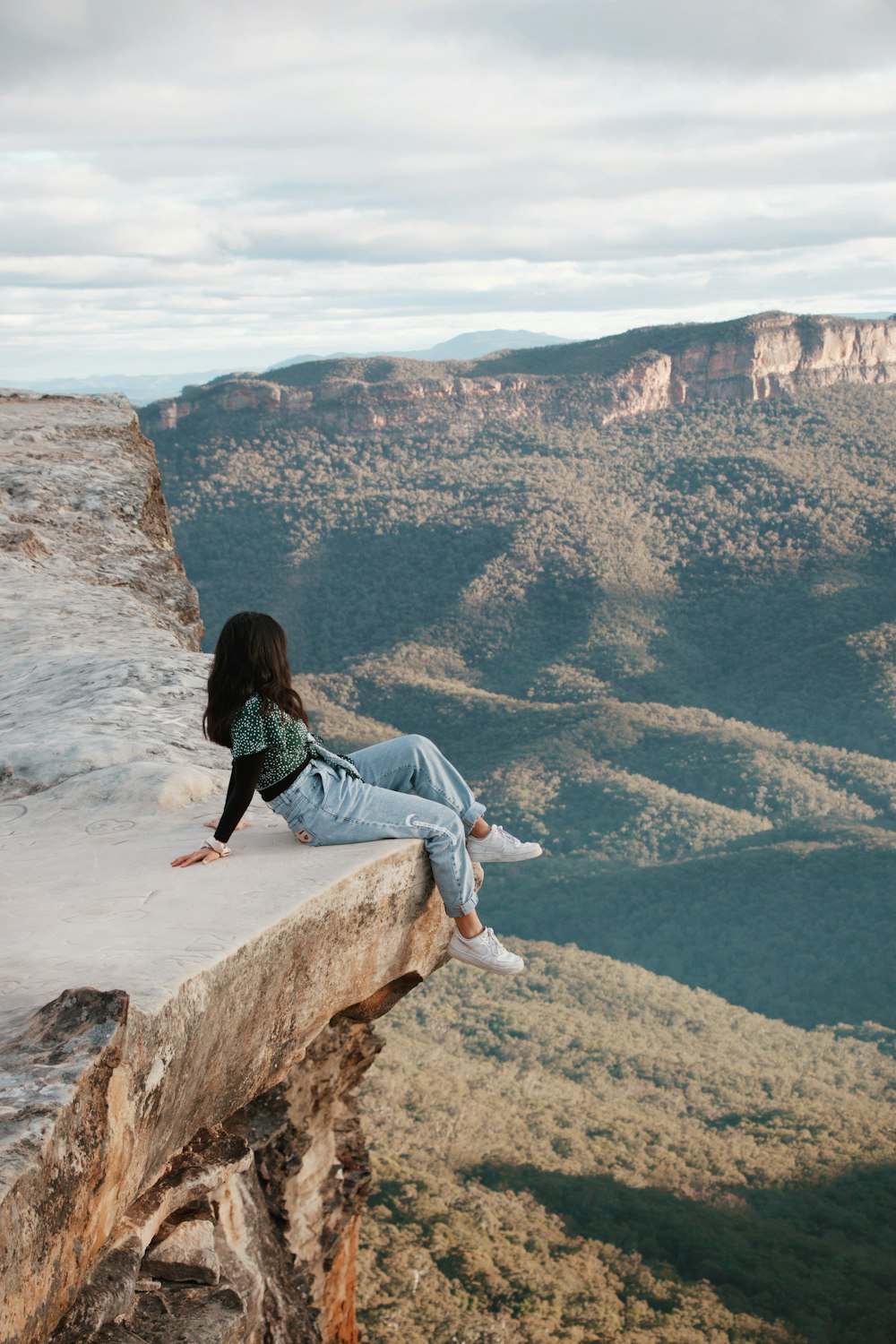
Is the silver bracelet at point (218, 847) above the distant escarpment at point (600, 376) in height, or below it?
below

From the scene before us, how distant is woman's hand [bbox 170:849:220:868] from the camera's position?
168 inches

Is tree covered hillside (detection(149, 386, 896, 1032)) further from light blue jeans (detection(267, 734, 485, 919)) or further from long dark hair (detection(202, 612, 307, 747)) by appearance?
long dark hair (detection(202, 612, 307, 747))

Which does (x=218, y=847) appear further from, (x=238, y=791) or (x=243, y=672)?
(x=243, y=672)

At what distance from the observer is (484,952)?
4980 millimetres

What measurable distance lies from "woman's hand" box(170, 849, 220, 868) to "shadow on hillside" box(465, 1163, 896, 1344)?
2397 cm

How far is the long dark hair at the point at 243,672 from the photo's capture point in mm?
4551

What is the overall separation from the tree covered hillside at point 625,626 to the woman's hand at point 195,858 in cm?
5456

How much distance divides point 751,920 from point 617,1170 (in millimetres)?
28177

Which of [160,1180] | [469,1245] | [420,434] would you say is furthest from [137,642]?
[420,434]

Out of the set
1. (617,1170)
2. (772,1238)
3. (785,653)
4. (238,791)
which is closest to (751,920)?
(617,1170)

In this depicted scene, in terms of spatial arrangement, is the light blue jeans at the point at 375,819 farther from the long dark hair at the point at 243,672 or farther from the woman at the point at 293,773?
the long dark hair at the point at 243,672

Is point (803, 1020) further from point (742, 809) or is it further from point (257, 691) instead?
point (257, 691)

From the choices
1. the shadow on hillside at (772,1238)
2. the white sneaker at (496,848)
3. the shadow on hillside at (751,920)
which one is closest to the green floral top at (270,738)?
the white sneaker at (496,848)

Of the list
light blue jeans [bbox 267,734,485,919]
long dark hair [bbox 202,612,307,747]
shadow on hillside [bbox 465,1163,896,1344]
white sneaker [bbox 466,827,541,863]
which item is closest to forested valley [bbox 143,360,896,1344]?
shadow on hillside [bbox 465,1163,896,1344]
